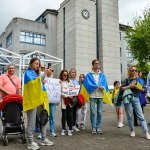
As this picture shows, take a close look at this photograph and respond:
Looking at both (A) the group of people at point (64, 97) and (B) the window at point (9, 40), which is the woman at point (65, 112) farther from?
(B) the window at point (9, 40)

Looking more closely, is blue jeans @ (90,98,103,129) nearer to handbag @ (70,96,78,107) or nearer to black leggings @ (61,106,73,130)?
handbag @ (70,96,78,107)

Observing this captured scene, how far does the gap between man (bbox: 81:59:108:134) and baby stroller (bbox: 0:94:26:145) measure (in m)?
2.31

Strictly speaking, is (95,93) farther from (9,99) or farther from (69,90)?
(9,99)

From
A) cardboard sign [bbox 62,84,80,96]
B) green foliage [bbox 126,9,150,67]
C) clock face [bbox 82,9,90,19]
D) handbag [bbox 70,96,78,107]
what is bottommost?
handbag [bbox 70,96,78,107]

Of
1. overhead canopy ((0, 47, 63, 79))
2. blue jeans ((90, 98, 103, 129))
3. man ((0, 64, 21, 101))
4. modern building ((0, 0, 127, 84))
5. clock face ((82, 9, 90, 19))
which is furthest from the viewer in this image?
clock face ((82, 9, 90, 19))

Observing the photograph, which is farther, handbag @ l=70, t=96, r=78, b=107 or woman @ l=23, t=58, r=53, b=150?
Answer: handbag @ l=70, t=96, r=78, b=107

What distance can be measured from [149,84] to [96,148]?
379 centimetres

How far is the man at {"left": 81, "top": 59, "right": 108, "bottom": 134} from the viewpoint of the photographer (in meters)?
7.92

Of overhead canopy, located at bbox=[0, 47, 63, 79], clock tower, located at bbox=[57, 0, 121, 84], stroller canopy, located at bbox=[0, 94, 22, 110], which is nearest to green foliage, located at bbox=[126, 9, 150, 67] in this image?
overhead canopy, located at bbox=[0, 47, 63, 79]

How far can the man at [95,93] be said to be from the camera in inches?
312

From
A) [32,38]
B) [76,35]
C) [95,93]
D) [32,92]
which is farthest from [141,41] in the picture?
[32,92]

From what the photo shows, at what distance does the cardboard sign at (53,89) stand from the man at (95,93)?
0.96 m

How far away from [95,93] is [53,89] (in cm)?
132

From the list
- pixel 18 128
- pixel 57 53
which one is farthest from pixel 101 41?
pixel 18 128
